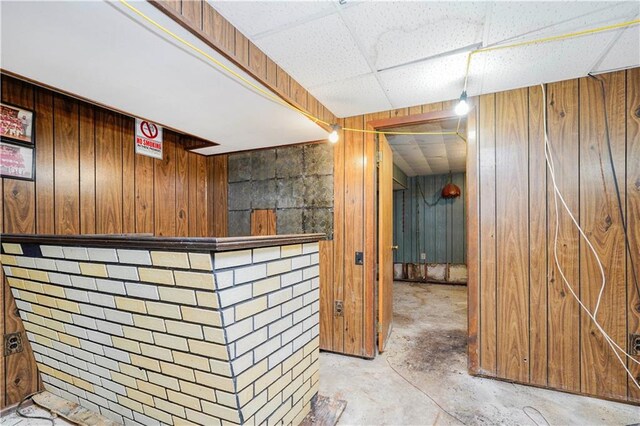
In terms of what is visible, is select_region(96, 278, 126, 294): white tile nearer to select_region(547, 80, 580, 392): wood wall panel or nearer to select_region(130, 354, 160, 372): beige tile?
select_region(130, 354, 160, 372): beige tile

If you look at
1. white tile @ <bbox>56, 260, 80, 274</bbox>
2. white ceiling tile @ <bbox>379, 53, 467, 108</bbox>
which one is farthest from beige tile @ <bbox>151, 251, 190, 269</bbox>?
white ceiling tile @ <bbox>379, 53, 467, 108</bbox>

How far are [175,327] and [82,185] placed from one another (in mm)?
1807

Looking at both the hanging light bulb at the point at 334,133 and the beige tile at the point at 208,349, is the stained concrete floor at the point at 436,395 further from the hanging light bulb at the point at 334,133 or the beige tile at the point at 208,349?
the hanging light bulb at the point at 334,133

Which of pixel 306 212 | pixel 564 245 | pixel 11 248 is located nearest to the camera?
pixel 11 248

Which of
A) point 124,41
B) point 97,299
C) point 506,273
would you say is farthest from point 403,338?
point 124,41

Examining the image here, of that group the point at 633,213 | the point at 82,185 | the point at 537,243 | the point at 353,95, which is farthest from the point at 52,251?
the point at 633,213

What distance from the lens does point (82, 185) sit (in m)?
2.25

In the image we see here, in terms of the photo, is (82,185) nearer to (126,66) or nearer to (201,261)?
(126,66)

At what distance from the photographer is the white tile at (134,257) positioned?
1.17m

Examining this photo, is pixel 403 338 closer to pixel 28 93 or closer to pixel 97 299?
pixel 97 299

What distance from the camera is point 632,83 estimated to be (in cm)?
199

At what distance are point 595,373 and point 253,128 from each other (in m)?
3.33

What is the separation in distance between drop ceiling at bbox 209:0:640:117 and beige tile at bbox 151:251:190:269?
3.94 feet

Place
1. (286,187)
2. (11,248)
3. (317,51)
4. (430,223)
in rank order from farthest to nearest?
(430,223), (286,187), (317,51), (11,248)
